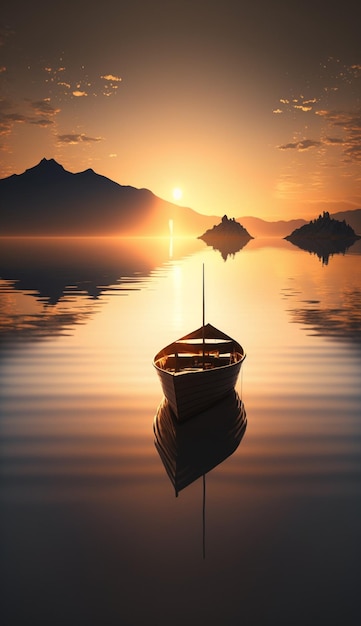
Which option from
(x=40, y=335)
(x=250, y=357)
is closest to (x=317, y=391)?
(x=250, y=357)

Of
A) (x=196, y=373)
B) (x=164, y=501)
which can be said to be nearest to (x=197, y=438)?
(x=196, y=373)

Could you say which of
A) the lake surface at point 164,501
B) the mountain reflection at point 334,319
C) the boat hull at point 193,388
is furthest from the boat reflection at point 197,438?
the mountain reflection at point 334,319

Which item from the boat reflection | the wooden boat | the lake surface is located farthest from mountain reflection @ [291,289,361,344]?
the boat reflection

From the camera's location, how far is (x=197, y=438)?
1872 centimetres

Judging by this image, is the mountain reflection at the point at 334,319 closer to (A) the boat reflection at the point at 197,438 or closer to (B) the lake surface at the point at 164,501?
(B) the lake surface at the point at 164,501

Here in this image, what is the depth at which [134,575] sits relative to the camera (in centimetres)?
1087

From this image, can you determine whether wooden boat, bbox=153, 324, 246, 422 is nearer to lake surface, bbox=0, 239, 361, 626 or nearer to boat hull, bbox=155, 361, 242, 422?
boat hull, bbox=155, 361, 242, 422

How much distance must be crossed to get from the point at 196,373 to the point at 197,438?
2.31 m

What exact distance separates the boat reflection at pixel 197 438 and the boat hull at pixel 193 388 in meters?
0.48

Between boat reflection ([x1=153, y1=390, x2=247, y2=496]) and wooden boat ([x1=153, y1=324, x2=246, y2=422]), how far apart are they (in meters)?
0.45

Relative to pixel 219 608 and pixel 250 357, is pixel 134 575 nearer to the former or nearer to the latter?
pixel 219 608

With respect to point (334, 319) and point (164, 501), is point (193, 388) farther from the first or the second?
point (334, 319)

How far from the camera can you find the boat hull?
19172mm

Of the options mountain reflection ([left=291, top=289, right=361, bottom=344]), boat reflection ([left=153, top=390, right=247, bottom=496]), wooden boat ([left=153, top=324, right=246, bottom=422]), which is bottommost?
mountain reflection ([left=291, top=289, right=361, bottom=344])
